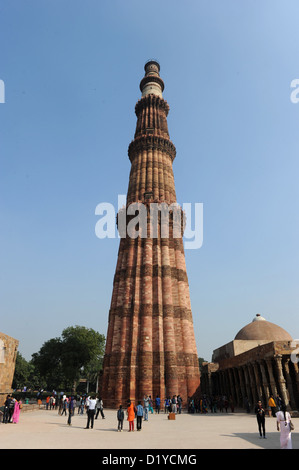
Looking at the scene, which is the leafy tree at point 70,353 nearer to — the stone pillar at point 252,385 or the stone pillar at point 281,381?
the stone pillar at point 252,385

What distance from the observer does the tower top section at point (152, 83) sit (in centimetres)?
4862

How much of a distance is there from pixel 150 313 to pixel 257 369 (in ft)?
37.5

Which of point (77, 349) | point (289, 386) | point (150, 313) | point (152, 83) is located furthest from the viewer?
point (77, 349)

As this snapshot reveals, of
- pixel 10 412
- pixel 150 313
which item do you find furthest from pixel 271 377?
pixel 10 412

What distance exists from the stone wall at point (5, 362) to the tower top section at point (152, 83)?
40.9 m

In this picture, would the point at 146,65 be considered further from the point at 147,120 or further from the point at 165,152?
the point at 165,152

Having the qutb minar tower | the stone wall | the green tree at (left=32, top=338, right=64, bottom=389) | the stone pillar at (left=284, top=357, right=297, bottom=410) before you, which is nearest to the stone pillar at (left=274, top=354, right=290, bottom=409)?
the stone pillar at (left=284, top=357, right=297, bottom=410)

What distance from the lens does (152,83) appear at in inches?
1937

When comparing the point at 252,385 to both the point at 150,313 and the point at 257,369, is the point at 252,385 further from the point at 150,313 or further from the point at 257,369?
the point at 150,313

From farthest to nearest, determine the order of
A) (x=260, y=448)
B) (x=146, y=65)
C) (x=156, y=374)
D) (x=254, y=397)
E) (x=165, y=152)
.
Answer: (x=146, y=65) < (x=165, y=152) < (x=156, y=374) < (x=254, y=397) < (x=260, y=448)

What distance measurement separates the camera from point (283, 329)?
116 ft

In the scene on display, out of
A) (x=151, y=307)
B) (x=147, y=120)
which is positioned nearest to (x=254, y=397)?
(x=151, y=307)

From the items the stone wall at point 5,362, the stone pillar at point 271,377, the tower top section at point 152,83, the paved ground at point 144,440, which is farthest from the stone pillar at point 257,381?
the tower top section at point 152,83
